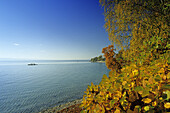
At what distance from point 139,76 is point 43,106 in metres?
9.53

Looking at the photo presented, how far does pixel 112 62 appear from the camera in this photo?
18078 mm

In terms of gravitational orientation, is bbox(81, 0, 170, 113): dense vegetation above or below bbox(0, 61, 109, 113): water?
above

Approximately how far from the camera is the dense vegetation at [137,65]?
2.52ft

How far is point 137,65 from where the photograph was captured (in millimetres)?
1875

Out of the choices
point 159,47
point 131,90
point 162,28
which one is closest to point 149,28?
point 162,28

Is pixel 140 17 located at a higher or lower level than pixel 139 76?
higher

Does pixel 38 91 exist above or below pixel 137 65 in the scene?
below

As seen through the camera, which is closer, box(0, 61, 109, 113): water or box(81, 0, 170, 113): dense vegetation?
box(81, 0, 170, 113): dense vegetation

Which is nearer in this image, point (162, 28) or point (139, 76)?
point (139, 76)

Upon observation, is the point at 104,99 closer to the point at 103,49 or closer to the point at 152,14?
Result: the point at 152,14

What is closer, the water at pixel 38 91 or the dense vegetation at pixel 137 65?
the dense vegetation at pixel 137 65

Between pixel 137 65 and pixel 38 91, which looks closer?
pixel 137 65

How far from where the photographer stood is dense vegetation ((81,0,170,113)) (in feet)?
2.52

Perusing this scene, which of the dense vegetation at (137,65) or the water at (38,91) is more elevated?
the dense vegetation at (137,65)
